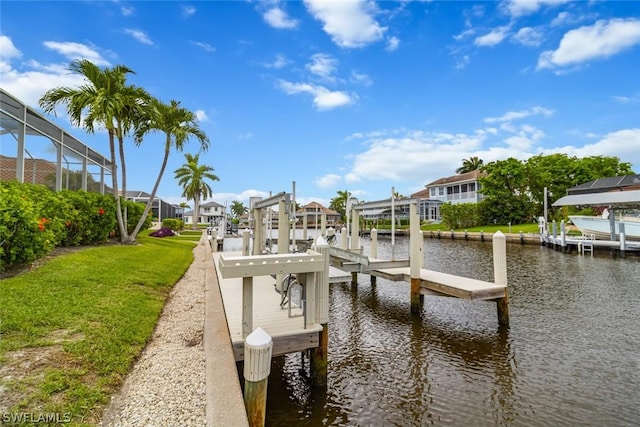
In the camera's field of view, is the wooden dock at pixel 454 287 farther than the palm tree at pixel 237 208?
No

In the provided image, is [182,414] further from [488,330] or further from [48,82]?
[48,82]

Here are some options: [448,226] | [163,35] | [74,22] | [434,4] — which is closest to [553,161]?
[448,226]

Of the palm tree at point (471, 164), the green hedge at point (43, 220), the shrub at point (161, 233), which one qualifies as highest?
the palm tree at point (471, 164)

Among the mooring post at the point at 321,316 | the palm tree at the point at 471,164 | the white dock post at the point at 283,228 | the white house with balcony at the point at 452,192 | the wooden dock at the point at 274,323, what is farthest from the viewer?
the palm tree at the point at 471,164

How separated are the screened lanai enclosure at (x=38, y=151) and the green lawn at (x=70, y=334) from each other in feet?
13.6

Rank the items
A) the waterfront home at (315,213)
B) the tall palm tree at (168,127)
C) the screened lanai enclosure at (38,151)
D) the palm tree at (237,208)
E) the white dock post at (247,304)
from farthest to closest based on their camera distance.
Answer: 1. the palm tree at (237,208)
2. the waterfront home at (315,213)
3. the tall palm tree at (168,127)
4. the screened lanai enclosure at (38,151)
5. the white dock post at (247,304)

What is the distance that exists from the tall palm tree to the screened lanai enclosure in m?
2.43

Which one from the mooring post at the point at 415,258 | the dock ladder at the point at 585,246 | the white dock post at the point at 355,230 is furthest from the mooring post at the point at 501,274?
the dock ladder at the point at 585,246

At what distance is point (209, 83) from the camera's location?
14.5 metres

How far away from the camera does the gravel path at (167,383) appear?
2.77m

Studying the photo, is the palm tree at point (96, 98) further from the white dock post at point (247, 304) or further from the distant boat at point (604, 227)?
the distant boat at point (604, 227)

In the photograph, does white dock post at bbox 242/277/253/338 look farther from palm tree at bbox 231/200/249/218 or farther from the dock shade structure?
palm tree at bbox 231/200/249/218

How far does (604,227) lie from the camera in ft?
70.5

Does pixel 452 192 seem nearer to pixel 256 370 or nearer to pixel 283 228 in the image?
pixel 283 228
